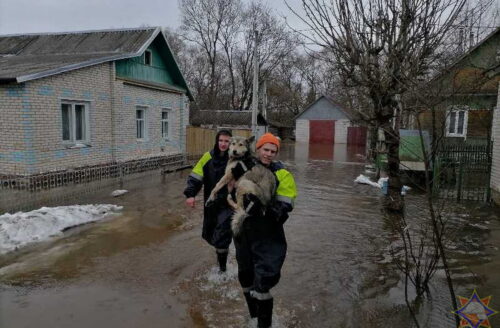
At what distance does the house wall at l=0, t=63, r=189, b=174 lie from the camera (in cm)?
959

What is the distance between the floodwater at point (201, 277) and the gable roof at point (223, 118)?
2816 centimetres

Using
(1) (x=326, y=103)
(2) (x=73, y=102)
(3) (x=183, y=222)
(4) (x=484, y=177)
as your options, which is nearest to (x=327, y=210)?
(3) (x=183, y=222)

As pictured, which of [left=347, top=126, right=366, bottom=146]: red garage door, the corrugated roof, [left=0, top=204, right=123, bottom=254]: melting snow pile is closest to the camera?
[left=0, top=204, right=123, bottom=254]: melting snow pile

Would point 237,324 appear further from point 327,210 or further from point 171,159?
point 171,159

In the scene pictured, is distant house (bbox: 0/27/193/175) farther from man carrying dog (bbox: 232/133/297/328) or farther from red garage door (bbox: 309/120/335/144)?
red garage door (bbox: 309/120/335/144)

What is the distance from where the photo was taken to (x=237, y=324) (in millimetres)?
3654

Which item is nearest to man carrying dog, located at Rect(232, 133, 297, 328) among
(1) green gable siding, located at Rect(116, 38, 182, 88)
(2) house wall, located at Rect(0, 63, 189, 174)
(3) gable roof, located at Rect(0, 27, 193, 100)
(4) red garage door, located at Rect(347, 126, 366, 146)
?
(2) house wall, located at Rect(0, 63, 189, 174)

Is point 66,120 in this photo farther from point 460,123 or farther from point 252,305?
point 460,123

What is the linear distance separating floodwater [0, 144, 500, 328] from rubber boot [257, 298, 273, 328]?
27 centimetres

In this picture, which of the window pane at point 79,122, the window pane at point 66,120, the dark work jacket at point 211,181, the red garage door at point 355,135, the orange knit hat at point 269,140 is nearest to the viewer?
the orange knit hat at point 269,140

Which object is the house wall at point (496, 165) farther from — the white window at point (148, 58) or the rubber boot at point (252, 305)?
the white window at point (148, 58)

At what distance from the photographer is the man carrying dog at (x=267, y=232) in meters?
3.22

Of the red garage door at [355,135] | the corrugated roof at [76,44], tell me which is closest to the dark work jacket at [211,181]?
the corrugated roof at [76,44]

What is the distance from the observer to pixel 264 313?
3.39 metres
